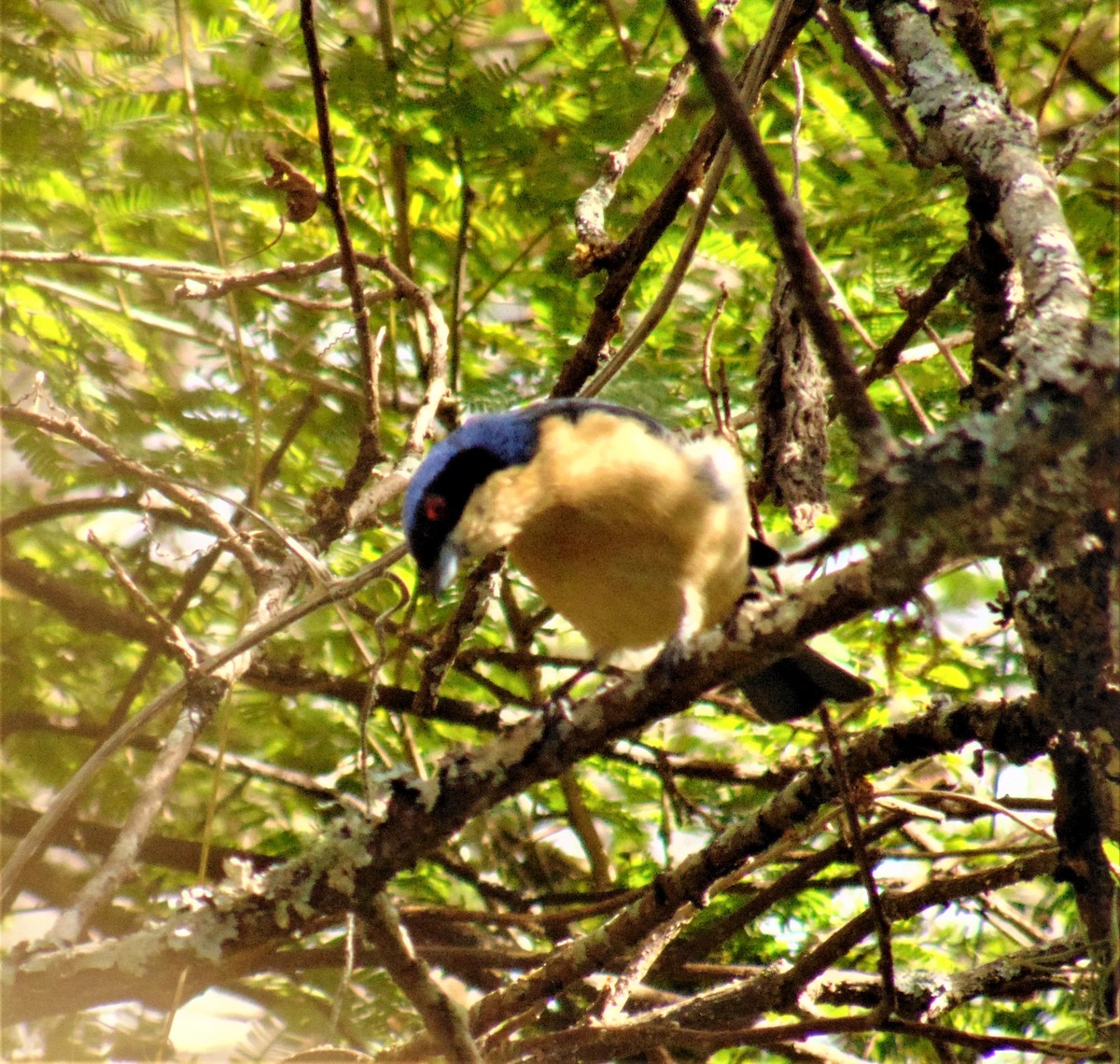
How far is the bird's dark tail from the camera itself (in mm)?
3996

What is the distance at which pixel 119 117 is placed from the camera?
185 inches

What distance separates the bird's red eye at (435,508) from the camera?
11.4 feet

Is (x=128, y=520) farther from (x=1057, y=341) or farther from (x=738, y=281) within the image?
(x=1057, y=341)

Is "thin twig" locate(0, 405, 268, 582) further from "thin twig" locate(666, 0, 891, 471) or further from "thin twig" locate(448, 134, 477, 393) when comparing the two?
"thin twig" locate(666, 0, 891, 471)

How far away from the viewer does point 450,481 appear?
3562 mm

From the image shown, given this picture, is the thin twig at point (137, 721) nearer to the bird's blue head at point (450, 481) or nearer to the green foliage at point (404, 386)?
the bird's blue head at point (450, 481)

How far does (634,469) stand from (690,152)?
38.1 inches

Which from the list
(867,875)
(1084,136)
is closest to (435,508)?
(867,875)

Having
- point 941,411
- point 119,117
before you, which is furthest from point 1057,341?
point 119,117

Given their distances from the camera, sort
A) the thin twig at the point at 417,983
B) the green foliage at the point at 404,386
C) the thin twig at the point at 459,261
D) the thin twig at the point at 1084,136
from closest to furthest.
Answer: the thin twig at the point at 417,983 < the thin twig at the point at 1084,136 < the green foliage at the point at 404,386 < the thin twig at the point at 459,261

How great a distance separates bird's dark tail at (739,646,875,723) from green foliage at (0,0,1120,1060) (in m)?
0.35

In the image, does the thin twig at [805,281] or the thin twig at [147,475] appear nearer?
the thin twig at [805,281]

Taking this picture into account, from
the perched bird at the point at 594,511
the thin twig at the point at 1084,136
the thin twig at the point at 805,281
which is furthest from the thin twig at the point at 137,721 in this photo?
the thin twig at the point at 1084,136

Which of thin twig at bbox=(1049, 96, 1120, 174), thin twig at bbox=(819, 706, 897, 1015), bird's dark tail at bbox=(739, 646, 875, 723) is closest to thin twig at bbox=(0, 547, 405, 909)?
thin twig at bbox=(819, 706, 897, 1015)
